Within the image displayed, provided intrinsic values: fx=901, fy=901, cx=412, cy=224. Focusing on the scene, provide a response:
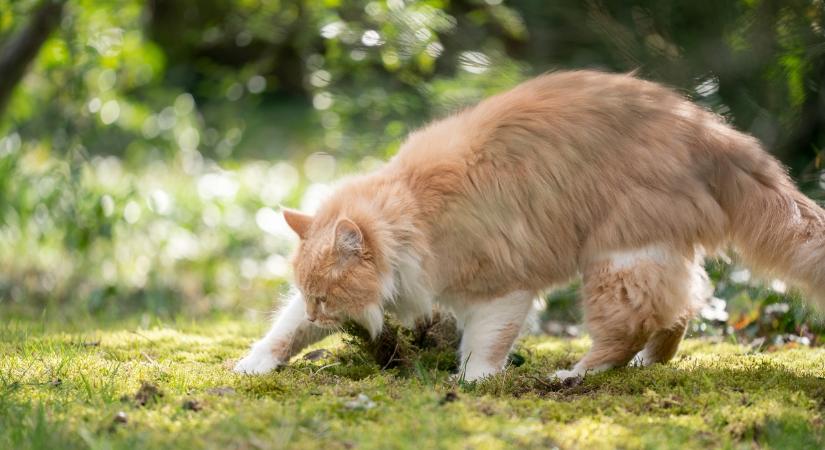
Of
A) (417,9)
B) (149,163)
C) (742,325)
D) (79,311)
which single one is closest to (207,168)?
(149,163)

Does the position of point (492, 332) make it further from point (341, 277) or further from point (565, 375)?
point (341, 277)

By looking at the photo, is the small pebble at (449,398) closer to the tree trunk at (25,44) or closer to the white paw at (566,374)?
the white paw at (566,374)

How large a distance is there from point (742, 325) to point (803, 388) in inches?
65.9

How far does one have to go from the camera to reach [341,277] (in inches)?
159

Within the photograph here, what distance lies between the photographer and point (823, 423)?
3133 mm

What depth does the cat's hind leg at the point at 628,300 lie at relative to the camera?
3916mm

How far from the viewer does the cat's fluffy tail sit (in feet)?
12.3

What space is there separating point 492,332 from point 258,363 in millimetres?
1098

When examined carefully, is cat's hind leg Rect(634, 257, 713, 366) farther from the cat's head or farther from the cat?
the cat's head

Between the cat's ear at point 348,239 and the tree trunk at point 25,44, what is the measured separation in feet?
13.0

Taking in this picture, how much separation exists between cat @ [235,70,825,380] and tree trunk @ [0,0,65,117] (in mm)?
3906

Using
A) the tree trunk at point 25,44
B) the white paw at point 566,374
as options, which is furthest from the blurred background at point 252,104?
the white paw at point 566,374

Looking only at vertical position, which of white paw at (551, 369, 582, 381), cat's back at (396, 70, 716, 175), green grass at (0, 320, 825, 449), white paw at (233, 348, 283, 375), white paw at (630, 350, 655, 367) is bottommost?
white paw at (233, 348, 283, 375)

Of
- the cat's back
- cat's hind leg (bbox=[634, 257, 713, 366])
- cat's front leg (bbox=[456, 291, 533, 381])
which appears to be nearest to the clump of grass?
cat's front leg (bbox=[456, 291, 533, 381])
